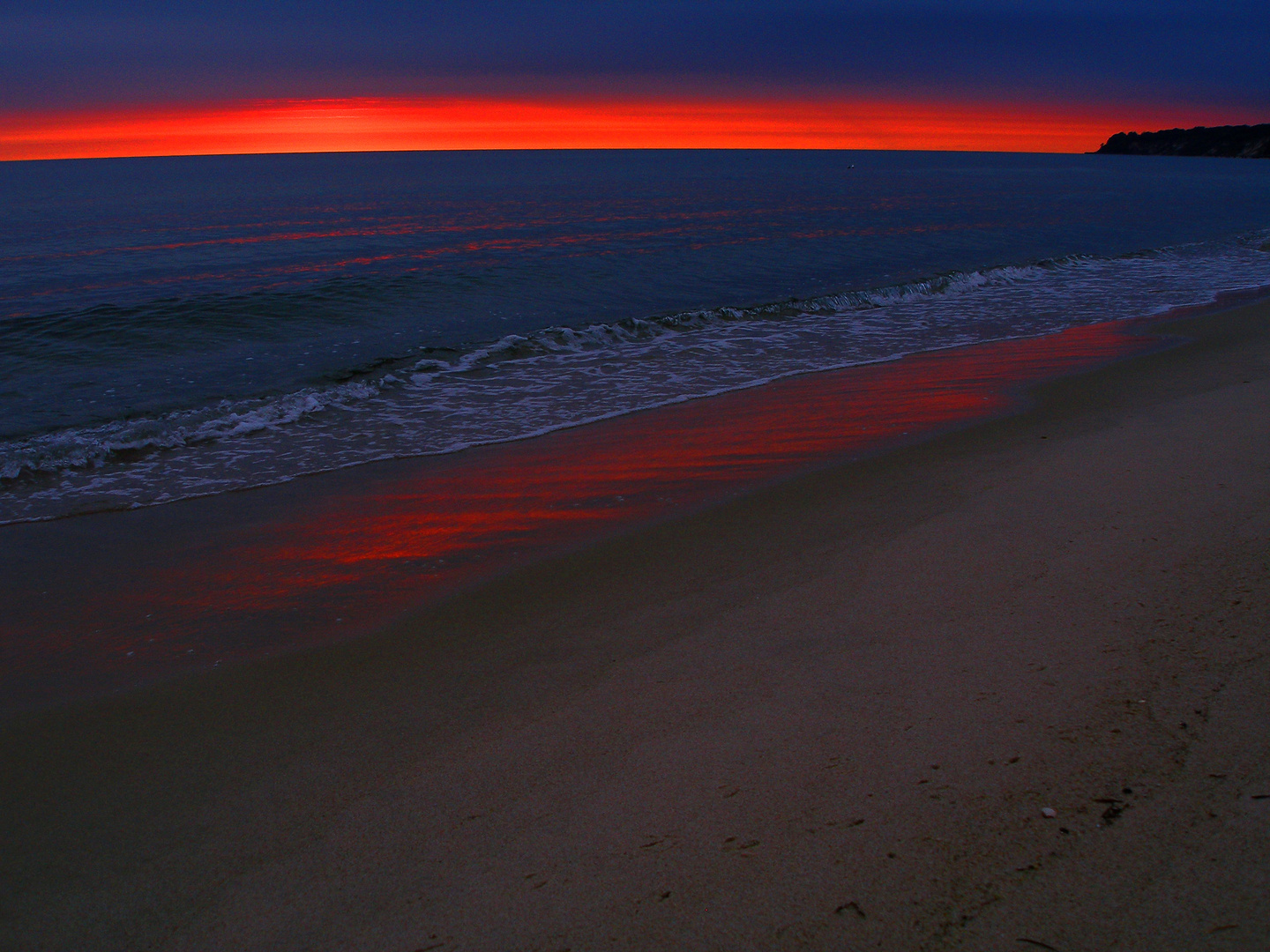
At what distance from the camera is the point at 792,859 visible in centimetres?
228

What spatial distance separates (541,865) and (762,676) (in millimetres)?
1238

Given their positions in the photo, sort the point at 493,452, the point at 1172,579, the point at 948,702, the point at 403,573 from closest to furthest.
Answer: the point at 948,702 < the point at 1172,579 < the point at 403,573 < the point at 493,452

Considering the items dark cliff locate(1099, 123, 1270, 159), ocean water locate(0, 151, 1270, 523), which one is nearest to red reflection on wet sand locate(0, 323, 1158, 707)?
ocean water locate(0, 151, 1270, 523)

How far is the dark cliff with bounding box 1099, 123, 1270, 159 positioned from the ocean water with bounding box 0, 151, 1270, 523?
493 feet

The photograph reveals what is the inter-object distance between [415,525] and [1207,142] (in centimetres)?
20259

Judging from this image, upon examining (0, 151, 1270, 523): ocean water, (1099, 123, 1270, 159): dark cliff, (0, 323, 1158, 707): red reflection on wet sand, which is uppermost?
(1099, 123, 1270, 159): dark cliff

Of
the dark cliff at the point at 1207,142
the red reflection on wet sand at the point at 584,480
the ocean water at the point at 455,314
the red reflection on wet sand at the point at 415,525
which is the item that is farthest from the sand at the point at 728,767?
the dark cliff at the point at 1207,142

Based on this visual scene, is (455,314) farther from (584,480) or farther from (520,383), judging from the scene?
Result: (584,480)

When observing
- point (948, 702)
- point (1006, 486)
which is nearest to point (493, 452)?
point (1006, 486)

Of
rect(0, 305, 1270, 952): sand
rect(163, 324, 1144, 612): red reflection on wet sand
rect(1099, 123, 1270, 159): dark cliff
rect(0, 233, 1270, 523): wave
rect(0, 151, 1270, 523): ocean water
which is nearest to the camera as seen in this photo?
rect(0, 305, 1270, 952): sand

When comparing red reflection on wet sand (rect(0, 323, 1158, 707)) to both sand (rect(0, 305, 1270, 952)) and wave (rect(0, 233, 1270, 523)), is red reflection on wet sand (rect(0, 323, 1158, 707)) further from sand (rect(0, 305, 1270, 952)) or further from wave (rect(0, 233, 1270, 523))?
wave (rect(0, 233, 1270, 523))

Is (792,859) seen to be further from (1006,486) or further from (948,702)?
(1006,486)

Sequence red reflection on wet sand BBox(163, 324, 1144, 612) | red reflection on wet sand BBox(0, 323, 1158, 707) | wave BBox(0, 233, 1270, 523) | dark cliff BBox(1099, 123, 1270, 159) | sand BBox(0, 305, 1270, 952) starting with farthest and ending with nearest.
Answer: dark cliff BBox(1099, 123, 1270, 159), wave BBox(0, 233, 1270, 523), red reflection on wet sand BBox(163, 324, 1144, 612), red reflection on wet sand BBox(0, 323, 1158, 707), sand BBox(0, 305, 1270, 952)

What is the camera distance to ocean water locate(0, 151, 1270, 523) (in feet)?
26.9
